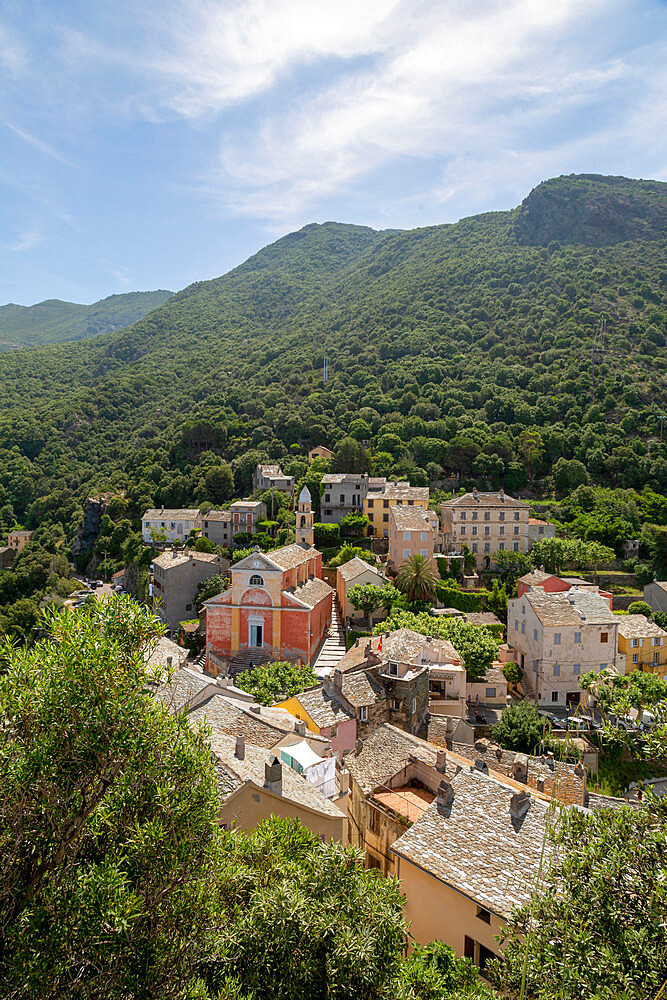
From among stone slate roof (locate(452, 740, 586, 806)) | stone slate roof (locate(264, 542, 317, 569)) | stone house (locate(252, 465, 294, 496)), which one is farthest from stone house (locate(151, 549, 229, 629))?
stone slate roof (locate(452, 740, 586, 806))

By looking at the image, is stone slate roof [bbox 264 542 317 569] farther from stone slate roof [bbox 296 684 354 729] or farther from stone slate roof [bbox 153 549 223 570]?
stone slate roof [bbox 296 684 354 729]

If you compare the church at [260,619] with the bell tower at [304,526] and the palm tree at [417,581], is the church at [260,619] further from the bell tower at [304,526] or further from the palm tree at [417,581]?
the bell tower at [304,526]

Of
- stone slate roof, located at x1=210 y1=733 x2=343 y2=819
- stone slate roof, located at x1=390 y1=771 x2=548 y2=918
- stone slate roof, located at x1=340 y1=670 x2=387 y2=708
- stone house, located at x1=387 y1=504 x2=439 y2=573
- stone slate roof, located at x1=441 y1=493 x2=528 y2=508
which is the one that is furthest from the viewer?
stone slate roof, located at x1=441 y1=493 x2=528 y2=508

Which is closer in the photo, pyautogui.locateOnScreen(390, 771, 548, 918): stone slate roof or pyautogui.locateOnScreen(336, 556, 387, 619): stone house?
pyautogui.locateOnScreen(390, 771, 548, 918): stone slate roof

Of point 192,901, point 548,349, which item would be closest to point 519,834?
point 192,901

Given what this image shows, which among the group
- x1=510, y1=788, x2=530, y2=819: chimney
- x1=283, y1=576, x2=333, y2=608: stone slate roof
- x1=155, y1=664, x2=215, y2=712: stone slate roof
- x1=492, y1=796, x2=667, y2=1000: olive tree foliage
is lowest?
x1=283, y1=576, x2=333, y2=608: stone slate roof

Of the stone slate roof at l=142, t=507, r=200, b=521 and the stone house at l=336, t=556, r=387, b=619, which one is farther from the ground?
the stone slate roof at l=142, t=507, r=200, b=521

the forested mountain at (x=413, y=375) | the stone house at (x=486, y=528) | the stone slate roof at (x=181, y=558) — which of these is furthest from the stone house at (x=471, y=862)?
the forested mountain at (x=413, y=375)
